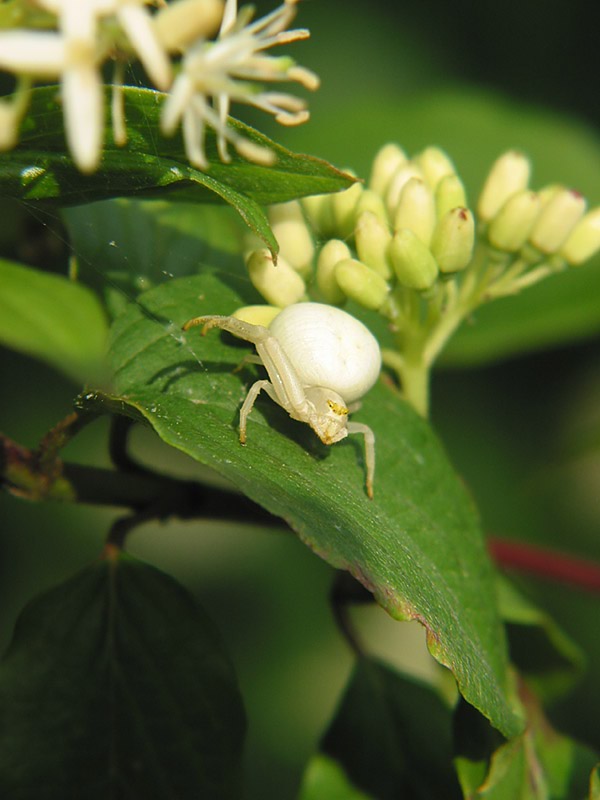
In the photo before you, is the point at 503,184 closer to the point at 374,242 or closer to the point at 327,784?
the point at 374,242

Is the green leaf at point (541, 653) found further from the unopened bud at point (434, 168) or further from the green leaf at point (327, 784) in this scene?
the unopened bud at point (434, 168)

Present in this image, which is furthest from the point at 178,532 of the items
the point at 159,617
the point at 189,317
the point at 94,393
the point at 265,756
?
the point at 94,393

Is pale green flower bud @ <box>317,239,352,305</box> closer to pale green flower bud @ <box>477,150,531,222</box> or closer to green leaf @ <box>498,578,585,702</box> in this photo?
pale green flower bud @ <box>477,150,531,222</box>

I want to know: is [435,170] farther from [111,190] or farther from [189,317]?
[111,190]

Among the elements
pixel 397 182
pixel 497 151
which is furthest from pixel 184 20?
pixel 497 151

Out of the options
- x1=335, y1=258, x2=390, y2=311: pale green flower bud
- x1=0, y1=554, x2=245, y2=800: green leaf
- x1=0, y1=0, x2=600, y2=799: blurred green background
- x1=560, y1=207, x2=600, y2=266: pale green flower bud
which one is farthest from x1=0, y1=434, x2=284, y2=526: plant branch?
x1=0, y1=0, x2=600, y2=799: blurred green background
